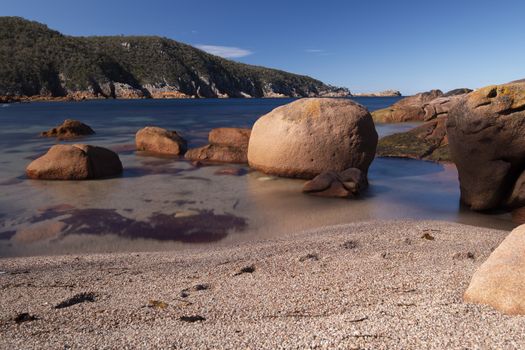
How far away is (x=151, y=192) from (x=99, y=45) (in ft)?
273

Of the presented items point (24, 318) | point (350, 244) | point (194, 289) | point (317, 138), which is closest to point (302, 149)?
point (317, 138)

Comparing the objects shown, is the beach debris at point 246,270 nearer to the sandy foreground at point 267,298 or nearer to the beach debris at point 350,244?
the sandy foreground at point 267,298

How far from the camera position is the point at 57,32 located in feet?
250

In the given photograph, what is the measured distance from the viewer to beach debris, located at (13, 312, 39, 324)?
2699mm

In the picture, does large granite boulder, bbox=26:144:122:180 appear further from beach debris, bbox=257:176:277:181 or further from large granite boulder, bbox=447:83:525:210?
large granite boulder, bbox=447:83:525:210

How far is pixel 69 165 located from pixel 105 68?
238ft

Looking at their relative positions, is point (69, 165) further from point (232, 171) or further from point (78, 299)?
point (78, 299)

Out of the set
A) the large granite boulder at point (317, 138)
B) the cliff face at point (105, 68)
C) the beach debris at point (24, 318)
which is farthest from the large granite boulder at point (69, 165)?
the cliff face at point (105, 68)

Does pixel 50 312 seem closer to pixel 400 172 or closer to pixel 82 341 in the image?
pixel 82 341

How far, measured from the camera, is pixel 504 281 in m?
2.52

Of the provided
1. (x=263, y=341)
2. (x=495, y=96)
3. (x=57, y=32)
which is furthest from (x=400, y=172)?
(x=57, y=32)

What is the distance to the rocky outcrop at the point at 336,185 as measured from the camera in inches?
283

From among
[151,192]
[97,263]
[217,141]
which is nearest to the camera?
[97,263]

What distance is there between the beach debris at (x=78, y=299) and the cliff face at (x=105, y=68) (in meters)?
62.3
